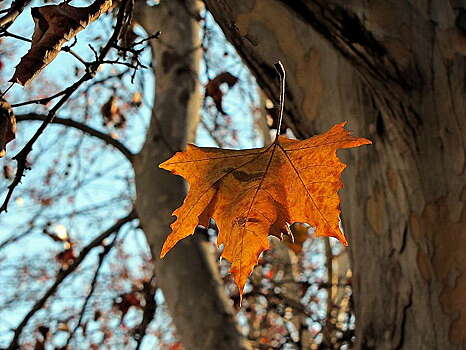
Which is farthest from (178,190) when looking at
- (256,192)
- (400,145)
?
(256,192)

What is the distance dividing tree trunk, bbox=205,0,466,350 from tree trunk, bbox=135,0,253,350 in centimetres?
64

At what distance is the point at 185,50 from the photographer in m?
2.95

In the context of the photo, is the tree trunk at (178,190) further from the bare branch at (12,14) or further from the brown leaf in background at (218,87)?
the bare branch at (12,14)

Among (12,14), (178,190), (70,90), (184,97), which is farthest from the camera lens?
(184,97)

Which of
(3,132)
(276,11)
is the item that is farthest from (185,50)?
(3,132)

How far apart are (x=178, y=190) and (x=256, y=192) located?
4.74ft

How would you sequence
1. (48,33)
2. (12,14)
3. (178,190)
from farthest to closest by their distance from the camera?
(178,190) → (12,14) → (48,33)

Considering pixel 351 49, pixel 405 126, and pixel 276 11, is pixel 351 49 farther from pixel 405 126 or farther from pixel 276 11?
pixel 276 11

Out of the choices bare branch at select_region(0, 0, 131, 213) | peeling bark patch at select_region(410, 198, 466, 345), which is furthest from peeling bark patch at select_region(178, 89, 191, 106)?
bare branch at select_region(0, 0, 131, 213)

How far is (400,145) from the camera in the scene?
1620 millimetres

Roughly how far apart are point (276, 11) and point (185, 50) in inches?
46.2

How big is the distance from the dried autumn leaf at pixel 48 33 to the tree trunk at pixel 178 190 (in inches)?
57.0

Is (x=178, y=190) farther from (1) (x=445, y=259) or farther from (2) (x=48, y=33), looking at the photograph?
(2) (x=48, y=33)

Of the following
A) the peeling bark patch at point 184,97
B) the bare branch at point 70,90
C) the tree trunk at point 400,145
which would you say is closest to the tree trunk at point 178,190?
the peeling bark patch at point 184,97
